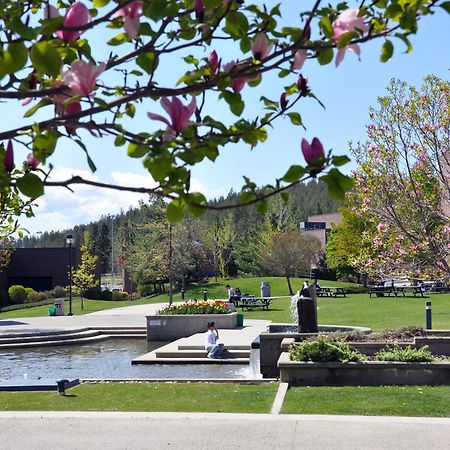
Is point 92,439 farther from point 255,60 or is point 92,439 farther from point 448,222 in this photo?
point 448,222

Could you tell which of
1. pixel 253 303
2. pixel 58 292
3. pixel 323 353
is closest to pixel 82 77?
pixel 323 353

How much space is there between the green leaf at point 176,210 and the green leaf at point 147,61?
0.84 m

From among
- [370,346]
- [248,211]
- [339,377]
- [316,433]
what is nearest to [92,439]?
[316,433]

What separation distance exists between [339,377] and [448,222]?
15.2 ft

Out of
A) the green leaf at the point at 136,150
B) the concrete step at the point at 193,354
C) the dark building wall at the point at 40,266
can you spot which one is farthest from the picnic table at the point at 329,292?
the green leaf at the point at 136,150

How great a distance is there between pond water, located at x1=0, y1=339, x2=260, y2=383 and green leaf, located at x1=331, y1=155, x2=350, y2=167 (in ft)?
43.3

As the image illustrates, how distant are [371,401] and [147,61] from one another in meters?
8.53

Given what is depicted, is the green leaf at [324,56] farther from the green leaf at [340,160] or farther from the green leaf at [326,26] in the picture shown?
the green leaf at [340,160]

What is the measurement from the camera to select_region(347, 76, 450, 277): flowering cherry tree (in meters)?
14.9

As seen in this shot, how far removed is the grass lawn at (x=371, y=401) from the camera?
992 centimetres

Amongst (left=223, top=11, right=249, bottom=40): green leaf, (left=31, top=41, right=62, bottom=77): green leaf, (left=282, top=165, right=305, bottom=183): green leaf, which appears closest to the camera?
(left=31, top=41, right=62, bottom=77): green leaf

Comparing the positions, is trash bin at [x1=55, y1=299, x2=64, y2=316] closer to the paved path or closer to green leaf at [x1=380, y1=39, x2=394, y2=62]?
the paved path

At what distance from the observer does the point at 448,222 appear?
49.6 ft

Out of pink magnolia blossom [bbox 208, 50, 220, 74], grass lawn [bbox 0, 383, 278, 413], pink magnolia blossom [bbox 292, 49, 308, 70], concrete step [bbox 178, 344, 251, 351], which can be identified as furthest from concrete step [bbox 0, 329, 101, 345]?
pink magnolia blossom [bbox 292, 49, 308, 70]
